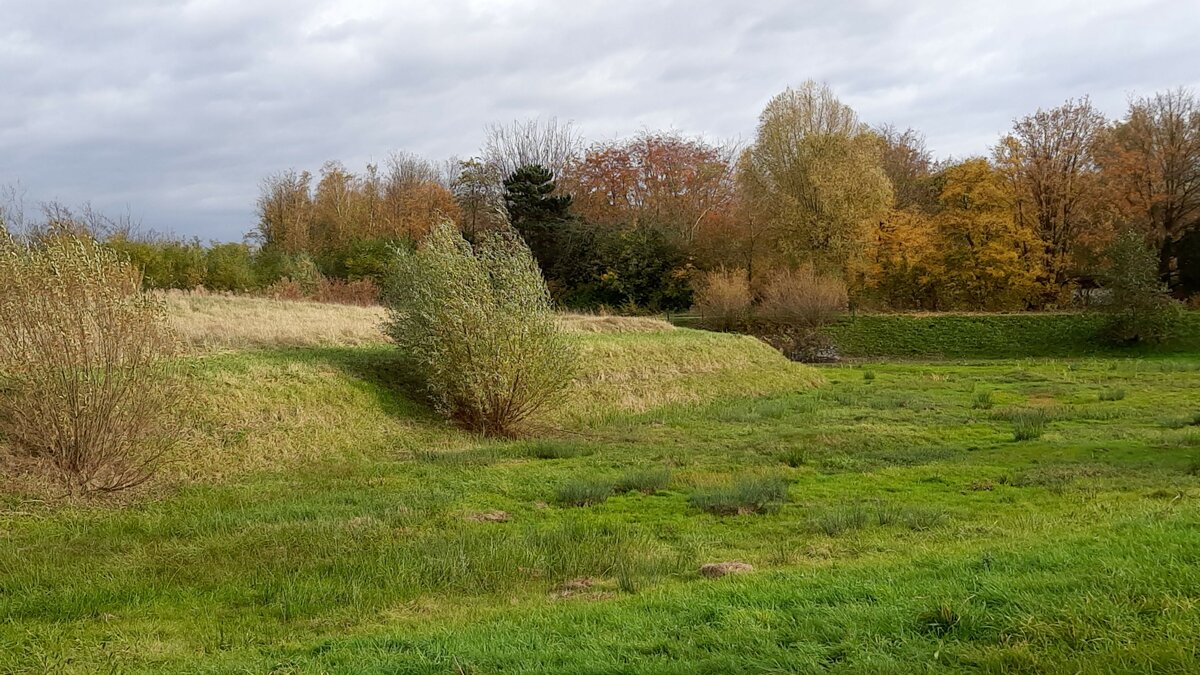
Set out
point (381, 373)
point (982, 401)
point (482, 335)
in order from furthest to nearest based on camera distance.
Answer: point (982, 401)
point (381, 373)
point (482, 335)

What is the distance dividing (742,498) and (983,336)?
122ft

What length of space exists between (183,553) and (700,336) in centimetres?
2475

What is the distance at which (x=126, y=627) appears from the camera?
6309 mm

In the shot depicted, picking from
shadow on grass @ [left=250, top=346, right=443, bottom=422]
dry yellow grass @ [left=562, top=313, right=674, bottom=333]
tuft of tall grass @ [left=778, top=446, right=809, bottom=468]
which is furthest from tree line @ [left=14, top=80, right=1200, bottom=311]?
tuft of tall grass @ [left=778, top=446, right=809, bottom=468]

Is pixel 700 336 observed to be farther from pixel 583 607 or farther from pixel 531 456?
pixel 583 607

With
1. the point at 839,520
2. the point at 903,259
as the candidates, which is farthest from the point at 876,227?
the point at 839,520

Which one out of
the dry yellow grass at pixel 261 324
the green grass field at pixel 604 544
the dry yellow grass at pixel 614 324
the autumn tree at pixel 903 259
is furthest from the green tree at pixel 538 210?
the green grass field at pixel 604 544

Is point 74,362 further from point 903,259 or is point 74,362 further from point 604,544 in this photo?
point 903,259

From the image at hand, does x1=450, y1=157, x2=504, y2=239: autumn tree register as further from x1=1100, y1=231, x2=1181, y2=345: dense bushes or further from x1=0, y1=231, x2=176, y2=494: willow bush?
x1=0, y1=231, x2=176, y2=494: willow bush

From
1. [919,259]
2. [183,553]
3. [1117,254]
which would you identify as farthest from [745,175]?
[183,553]

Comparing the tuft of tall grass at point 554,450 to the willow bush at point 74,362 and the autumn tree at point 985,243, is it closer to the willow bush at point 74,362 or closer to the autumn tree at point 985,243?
the willow bush at point 74,362

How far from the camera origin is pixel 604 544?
8695 millimetres

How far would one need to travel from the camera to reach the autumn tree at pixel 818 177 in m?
47.0

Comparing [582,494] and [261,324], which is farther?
[261,324]
